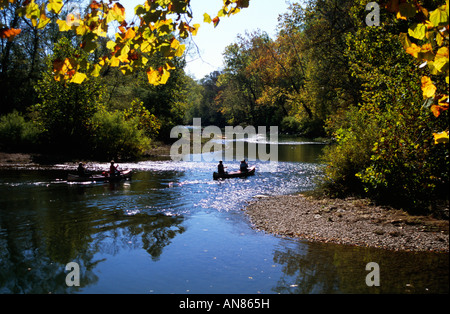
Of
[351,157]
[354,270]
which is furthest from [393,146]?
[354,270]

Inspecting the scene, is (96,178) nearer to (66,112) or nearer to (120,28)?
(66,112)

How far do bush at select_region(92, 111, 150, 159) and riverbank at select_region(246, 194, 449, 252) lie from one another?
2170cm

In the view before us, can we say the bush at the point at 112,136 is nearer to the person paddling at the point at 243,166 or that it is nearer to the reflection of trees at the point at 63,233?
the person paddling at the point at 243,166

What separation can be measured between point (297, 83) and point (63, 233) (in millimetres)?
51024

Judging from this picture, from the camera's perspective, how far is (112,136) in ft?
A: 111

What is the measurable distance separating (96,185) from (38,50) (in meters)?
28.0

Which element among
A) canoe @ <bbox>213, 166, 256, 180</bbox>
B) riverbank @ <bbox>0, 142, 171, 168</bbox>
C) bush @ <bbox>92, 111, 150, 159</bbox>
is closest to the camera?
canoe @ <bbox>213, 166, 256, 180</bbox>

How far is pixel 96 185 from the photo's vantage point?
21766 millimetres

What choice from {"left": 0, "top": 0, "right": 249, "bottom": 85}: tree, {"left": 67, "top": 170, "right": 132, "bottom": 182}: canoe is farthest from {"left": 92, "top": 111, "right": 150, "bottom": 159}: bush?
{"left": 0, "top": 0, "right": 249, "bottom": 85}: tree

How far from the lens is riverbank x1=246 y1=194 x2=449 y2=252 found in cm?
996

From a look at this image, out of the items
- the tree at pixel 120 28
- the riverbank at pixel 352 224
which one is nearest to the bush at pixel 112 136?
the riverbank at pixel 352 224

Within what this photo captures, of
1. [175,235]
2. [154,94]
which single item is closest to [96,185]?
[175,235]

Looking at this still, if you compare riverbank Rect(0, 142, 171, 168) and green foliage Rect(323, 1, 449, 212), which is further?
riverbank Rect(0, 142, 171, 168)

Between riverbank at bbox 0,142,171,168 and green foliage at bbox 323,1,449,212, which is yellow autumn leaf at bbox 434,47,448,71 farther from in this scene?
riverbank at bbox 0,142,171,168
